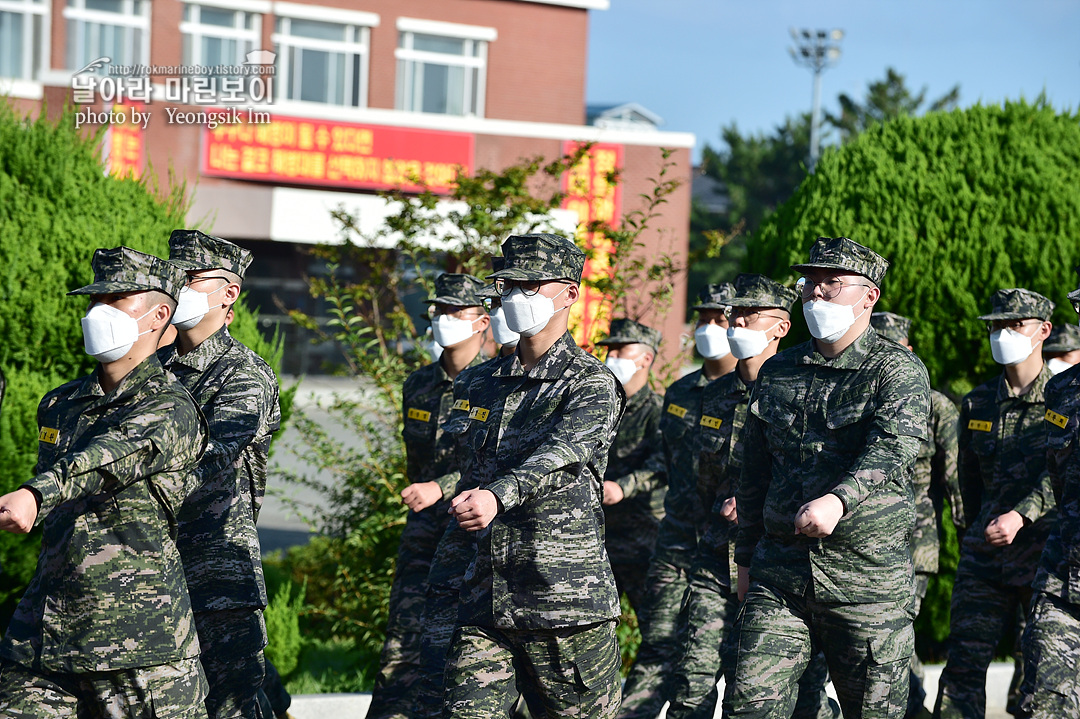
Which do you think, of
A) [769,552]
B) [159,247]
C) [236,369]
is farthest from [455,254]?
[769,552]

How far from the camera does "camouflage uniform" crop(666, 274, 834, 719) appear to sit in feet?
19.1

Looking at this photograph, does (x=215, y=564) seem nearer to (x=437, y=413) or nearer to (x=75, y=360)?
(x=437, y=413)

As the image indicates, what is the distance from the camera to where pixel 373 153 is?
24750 mm

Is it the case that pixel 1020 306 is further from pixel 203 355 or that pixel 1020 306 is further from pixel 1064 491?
pixel 203 355

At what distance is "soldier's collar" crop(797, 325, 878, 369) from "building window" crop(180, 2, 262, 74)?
21523mm

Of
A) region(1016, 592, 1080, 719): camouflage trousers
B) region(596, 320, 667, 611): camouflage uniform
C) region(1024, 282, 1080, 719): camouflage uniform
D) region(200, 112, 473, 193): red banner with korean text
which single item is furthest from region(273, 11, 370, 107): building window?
region(1016, 592, 1080, 719): camouflage trousers

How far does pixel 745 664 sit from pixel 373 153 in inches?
841

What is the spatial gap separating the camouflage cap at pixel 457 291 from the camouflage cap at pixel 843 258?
2.10 metres

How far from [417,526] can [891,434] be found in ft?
8.73

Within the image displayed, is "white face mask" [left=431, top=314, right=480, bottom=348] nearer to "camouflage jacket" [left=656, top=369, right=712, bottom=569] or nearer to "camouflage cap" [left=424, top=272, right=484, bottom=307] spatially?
"camouflage cap" [left=424, top=272, right=484, bottom=307]

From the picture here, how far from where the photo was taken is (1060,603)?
4934mm

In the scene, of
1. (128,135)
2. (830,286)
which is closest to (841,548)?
(830,286)

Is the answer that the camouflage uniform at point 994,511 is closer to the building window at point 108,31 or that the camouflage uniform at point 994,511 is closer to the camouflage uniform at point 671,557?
the camouflage uniform at point 671,557

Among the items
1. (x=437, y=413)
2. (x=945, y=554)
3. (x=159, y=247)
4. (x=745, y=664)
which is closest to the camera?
(x=745, y=664)
